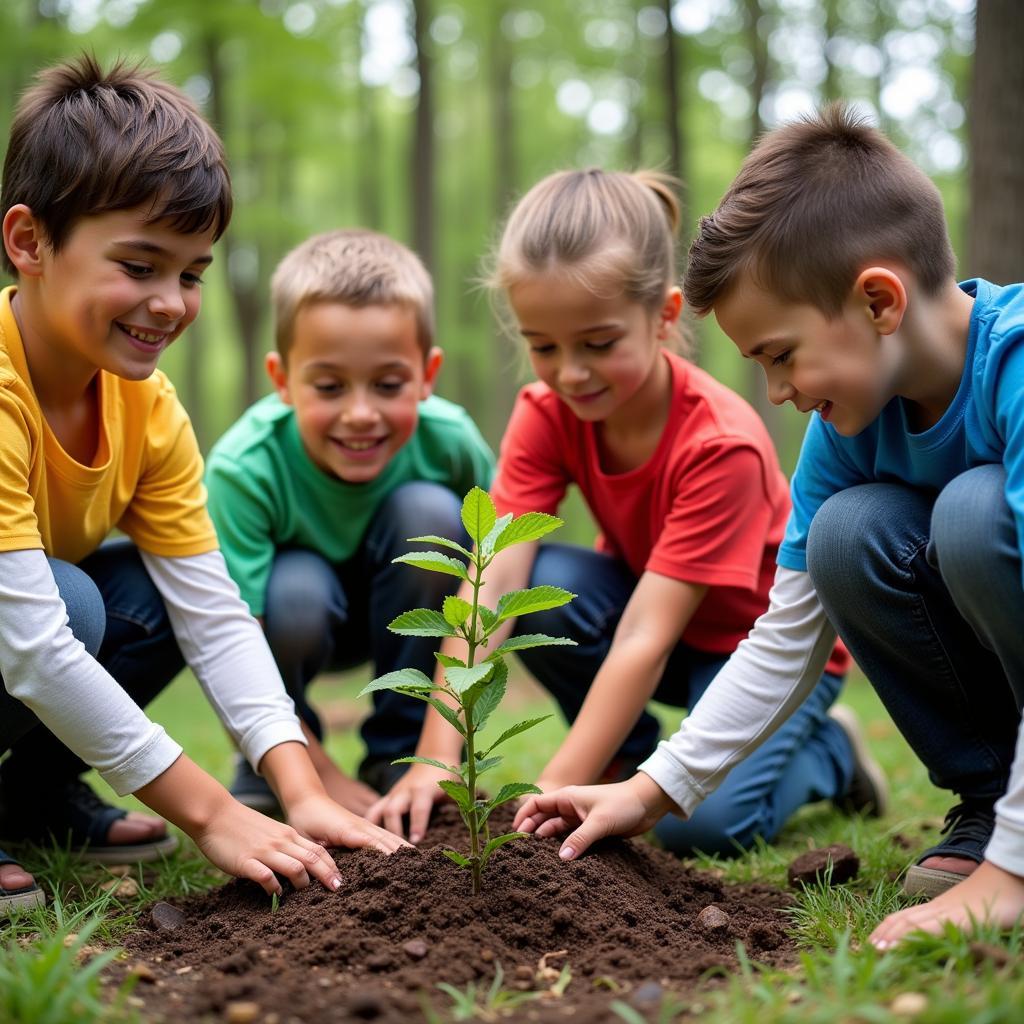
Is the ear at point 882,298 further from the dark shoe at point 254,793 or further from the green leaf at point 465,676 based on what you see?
the dark shoe at point 254,793

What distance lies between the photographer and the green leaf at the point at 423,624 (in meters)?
1.91

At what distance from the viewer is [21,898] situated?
218 centimetres

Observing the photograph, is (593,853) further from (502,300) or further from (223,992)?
(502,300)

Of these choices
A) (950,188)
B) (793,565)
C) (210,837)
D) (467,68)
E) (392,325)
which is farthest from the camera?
(467,68)

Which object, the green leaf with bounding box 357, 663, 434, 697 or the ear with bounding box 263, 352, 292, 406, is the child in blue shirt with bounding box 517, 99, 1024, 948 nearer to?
the green leaf with bounding box 357, 663, 434, 697

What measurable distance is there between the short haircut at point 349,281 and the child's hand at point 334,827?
1412mm

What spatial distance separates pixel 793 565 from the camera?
240 cm

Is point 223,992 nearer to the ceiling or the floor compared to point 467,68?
nearer to the floor

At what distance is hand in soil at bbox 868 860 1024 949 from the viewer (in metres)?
1.69

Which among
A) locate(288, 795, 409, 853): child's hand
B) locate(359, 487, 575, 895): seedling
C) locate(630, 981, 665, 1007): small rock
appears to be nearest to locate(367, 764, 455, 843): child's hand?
locate(288, 795, 409, 853): child's hand

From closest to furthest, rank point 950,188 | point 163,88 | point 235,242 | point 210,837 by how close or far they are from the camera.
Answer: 1. point 210,837
2. point 163,88
3. point 235,242
4. point 950,188

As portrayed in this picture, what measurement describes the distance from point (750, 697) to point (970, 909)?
2.43ft

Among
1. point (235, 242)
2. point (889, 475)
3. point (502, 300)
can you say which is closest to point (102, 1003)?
point (889, 475)

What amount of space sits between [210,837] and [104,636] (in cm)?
72
